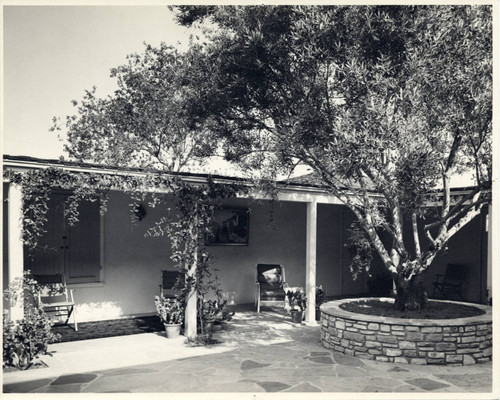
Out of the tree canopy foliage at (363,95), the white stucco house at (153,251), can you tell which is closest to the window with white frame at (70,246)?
the white stucco house at (153,251)

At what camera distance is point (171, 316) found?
23.9ft

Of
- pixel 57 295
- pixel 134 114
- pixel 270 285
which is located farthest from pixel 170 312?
pixel 134 114

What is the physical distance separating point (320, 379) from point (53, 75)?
8.27m

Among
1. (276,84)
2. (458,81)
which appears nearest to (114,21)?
(276,84)

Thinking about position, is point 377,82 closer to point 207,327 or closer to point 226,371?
point 226,371

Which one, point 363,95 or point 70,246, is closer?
point 363,95

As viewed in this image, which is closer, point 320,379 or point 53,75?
point 320,379

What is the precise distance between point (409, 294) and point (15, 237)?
553cm

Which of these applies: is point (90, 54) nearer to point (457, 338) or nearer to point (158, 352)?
point (158, 352)

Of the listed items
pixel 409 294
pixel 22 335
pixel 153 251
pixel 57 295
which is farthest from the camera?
pixel 153 251

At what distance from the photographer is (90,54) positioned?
1031cm

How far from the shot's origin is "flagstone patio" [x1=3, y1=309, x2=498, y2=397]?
518 cm

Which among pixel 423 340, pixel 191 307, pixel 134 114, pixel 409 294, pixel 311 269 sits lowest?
pixel 423 340

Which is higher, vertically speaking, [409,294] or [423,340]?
[409,294]
